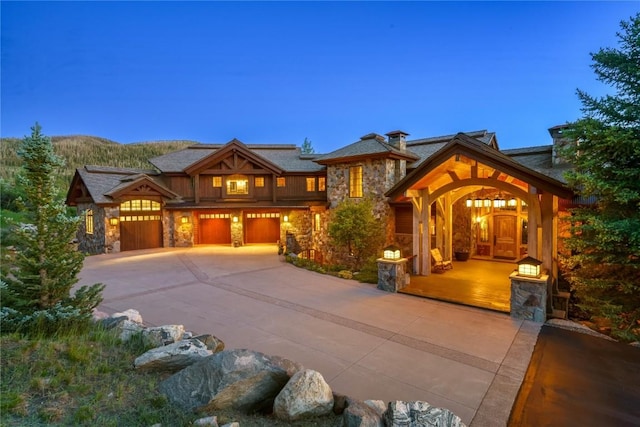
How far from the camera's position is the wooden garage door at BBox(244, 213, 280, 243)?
71.8 ft

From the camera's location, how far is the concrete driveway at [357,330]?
4.41 metres

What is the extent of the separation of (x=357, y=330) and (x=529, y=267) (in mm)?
4526

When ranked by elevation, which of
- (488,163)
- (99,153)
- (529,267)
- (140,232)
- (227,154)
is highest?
(99,153)

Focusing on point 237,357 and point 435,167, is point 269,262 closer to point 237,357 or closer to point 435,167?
point 435,167

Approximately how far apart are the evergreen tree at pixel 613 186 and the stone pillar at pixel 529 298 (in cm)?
72

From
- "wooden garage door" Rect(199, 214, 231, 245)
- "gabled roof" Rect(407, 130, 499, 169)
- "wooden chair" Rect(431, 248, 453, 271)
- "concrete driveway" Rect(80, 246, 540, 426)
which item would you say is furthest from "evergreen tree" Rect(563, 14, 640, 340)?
"wooden garage door" Rect(199, 214, 231, 245)

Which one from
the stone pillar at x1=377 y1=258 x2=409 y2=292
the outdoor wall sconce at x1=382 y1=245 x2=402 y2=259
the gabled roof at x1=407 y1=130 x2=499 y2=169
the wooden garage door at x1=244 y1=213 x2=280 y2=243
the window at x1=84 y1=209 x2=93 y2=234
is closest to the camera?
Result: the stone pillar at x1=377 y1=258 x2=409 y2=292

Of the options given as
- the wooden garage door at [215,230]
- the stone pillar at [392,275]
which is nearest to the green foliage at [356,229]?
the stone pillar at [392,275]

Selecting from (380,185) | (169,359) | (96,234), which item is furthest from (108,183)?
(169,359)

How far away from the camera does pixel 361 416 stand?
309 centimetres

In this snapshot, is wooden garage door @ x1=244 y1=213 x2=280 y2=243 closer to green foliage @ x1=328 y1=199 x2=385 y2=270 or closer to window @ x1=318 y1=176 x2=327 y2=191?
window @ x1=318 y1=176 x2=327 y2=191

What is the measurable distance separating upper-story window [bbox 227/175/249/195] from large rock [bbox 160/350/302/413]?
17847 mm

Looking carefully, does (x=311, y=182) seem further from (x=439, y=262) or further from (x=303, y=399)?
(x=303, y=399)

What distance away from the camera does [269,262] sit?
14.4m
